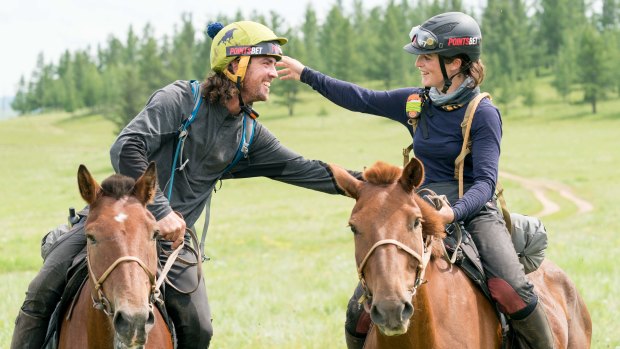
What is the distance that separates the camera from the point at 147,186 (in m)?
5.70

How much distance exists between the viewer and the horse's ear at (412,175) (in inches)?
207

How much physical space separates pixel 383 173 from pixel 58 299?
284 centimetres

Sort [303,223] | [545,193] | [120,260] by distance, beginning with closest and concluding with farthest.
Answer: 1. [120,260]
2. [303,223]
3. [545,193]

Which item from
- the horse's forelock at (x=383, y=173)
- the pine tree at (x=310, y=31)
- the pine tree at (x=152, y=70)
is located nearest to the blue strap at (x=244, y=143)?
the horse's forelock at (x=383, y=173)

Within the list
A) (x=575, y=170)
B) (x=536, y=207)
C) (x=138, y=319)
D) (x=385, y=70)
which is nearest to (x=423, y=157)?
(x=138, y=319)

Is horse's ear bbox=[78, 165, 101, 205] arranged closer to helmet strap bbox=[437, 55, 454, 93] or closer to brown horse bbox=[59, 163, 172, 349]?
brown horse bbox=[59, 163, 172, 349]

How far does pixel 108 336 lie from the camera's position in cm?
577

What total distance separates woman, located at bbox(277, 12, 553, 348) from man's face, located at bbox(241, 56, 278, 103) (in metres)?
1.21

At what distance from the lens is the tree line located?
90.5m

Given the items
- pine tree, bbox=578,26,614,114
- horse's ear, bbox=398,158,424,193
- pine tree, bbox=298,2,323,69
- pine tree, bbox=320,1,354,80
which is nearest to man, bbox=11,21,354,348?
horse's ear, bbox=398,158,424,193

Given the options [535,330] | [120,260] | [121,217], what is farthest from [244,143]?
[535,330]

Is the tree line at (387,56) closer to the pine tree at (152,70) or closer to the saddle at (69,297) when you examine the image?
the pine tree at (152,70)

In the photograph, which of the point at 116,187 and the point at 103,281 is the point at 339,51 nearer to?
the point at 116,187

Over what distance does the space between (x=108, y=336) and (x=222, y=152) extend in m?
2.01
